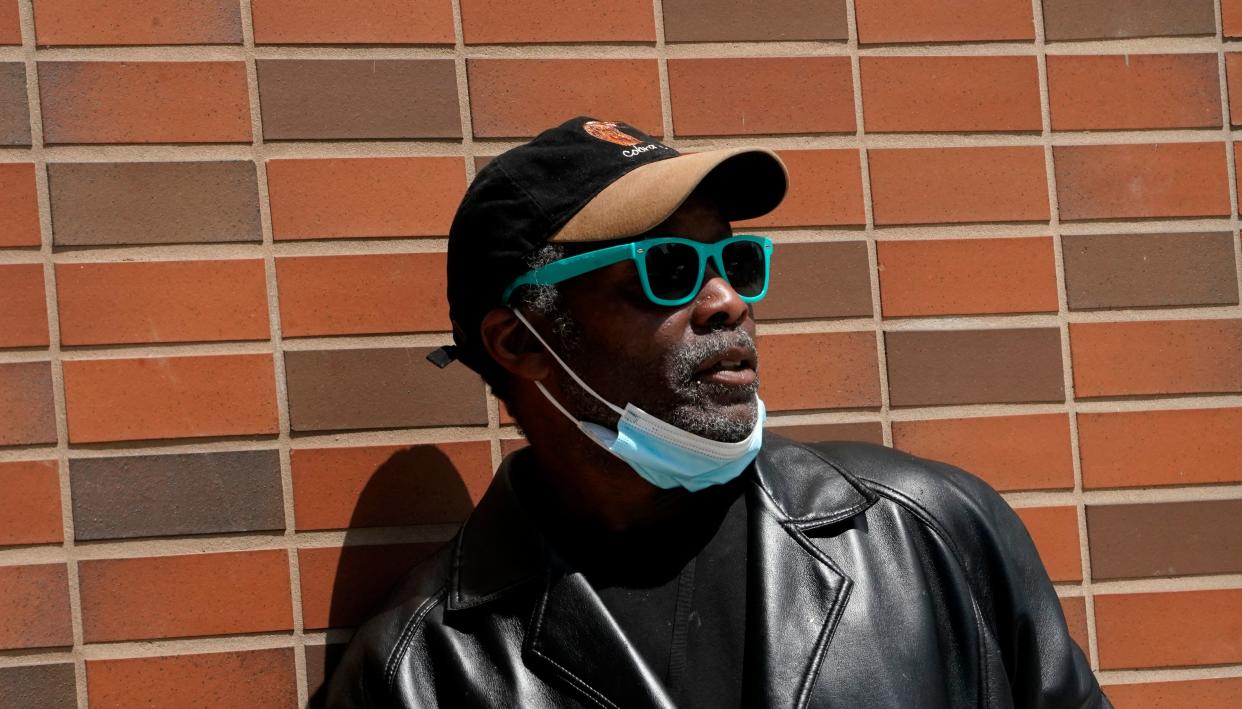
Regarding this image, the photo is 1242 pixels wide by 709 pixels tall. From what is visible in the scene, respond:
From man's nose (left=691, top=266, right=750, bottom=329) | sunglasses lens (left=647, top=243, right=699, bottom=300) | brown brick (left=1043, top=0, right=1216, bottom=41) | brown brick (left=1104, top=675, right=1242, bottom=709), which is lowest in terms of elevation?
brown brick (left=1104, top=675, right=1242, bottom=709)

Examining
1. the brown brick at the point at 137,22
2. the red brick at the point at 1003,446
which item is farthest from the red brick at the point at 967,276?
the brown brick at the point at 137,22

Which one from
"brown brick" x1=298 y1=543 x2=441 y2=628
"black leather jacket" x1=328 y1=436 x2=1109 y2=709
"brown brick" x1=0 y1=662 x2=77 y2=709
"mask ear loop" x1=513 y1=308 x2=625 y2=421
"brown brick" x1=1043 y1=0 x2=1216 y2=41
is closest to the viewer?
"black leather jacket" x1=328 y1=436 x2=1109 y2=709

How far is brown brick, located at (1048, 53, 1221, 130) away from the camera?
111 inches

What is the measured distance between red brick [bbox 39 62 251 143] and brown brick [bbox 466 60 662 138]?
1.47 ft

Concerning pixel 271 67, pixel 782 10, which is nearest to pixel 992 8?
pixel 782 10

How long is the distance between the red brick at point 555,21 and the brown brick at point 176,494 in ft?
2.99

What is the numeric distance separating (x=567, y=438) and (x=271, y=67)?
90cm

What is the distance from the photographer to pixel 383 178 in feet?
8.68

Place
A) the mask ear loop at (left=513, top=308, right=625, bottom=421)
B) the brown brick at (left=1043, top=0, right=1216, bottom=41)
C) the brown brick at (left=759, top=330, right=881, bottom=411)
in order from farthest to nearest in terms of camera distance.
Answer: the brown brick at (left=1043, top=0, right=1216, bottom=41) < the brown brick at (left=759, top=330, right=881, bottom=411) < the mask ear loop at (left=513, top=308, right=625, bottom=421)

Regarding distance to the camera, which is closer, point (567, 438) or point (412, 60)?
point (567, 438)

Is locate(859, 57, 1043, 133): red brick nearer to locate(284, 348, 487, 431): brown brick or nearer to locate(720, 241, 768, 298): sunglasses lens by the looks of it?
locate(720, 241, 768, 298): sunglasses lens

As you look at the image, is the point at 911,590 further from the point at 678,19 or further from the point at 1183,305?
the point at 678,19

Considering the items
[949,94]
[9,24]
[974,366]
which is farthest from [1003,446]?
[9,24]

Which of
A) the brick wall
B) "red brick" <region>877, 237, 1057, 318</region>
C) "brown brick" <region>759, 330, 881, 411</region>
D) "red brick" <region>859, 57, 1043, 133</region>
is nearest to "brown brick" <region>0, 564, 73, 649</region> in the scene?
the brick wall
